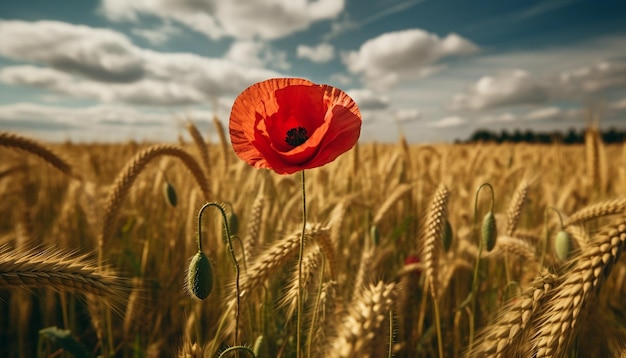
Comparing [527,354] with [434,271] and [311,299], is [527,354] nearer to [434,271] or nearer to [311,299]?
[434,271]

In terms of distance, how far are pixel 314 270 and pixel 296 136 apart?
0.56 m

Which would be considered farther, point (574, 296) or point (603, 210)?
point (603, 210)

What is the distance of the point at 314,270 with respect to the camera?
1.38 metres

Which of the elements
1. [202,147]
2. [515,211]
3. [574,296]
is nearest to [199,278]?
Result: [574,296]

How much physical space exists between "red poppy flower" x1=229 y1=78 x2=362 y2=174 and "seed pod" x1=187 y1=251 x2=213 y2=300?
0.26m

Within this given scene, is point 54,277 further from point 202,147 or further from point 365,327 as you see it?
point 202,147

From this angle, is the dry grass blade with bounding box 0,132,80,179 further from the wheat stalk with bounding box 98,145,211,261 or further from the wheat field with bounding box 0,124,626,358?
the wheat stalk with bounding box 98,145,211,261

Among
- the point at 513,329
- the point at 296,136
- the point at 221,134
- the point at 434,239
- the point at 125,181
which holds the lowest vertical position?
the point at 513,329

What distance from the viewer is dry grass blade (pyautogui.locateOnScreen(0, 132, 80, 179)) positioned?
5.56 feet

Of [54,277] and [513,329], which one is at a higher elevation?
[54,277]

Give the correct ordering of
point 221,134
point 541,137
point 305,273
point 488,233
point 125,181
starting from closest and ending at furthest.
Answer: point 305,273
point 488,233
point 125,181
point 221,134
point 541,137

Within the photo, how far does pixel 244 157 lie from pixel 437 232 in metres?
0.84

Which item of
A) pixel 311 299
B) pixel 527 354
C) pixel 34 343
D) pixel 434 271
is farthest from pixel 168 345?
pixel 527 354

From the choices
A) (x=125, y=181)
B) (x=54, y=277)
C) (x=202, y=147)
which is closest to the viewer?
(x=54, y=277)
